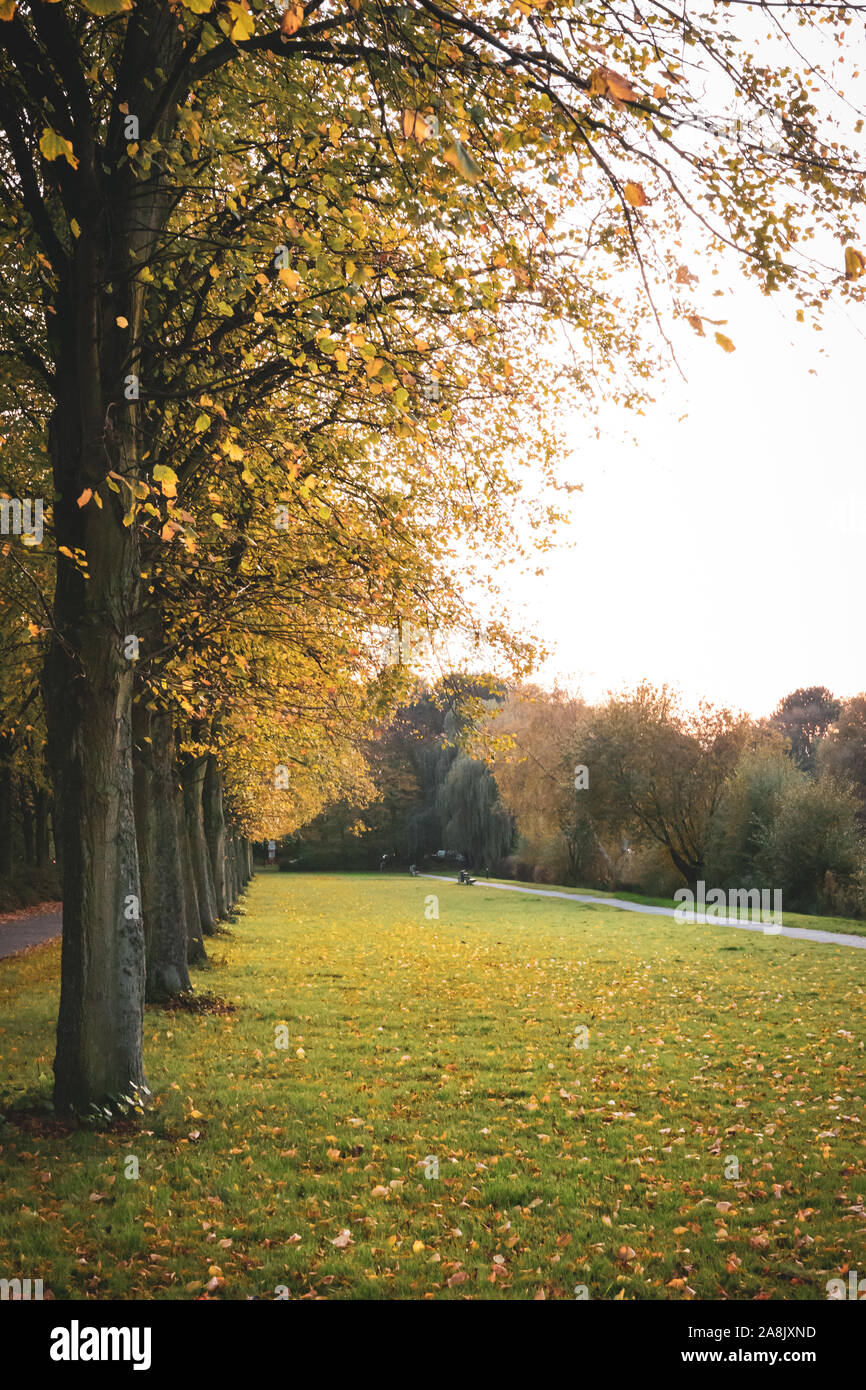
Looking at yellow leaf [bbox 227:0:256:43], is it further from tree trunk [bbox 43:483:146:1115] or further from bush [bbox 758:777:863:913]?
bush [bbox 758:777:863:913]

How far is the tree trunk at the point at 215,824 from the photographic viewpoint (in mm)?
24609

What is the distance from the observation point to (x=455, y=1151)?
278 inches

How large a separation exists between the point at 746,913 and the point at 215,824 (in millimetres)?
18880

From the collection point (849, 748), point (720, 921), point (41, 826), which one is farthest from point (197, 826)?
point (849, 748)

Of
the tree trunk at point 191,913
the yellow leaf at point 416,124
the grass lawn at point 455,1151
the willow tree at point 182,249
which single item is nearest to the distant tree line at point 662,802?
the tree trunk at point 191,913

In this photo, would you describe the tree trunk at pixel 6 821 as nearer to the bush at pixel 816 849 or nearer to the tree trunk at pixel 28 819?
the tree trunk at pixel 28 819

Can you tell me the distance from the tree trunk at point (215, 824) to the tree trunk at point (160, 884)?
32.7ft

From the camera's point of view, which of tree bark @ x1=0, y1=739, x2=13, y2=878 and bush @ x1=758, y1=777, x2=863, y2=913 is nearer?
tree bark @ x1=0, y1=739, x2=13, y2=878

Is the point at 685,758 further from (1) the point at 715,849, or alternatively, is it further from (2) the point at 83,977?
(2) the point at 83,977

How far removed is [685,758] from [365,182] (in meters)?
38.6

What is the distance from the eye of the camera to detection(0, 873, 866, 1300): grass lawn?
5.05 m

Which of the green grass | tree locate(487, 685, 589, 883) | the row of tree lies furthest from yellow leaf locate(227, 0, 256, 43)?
tree locate(487, 685, 589, 883)

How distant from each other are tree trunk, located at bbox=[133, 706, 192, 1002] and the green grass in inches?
728
